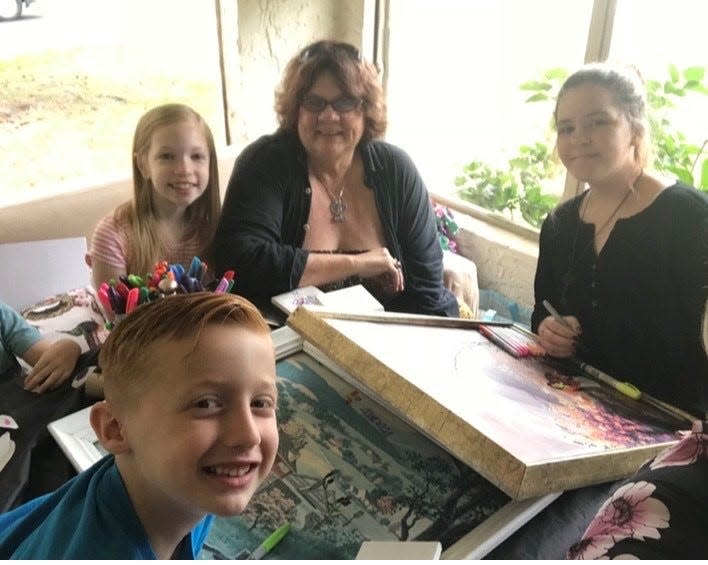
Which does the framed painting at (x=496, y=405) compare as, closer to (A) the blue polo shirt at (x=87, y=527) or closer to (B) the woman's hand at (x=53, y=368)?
(A) the blue polo shirt at (x=87, y=527)

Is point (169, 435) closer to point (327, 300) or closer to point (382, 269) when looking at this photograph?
point (327, 300)

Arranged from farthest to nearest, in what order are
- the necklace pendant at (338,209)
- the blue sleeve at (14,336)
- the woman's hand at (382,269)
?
the necklace pendant at (338,209)
the woman's hand at (382,269)
the blue sleeve at (14,336)

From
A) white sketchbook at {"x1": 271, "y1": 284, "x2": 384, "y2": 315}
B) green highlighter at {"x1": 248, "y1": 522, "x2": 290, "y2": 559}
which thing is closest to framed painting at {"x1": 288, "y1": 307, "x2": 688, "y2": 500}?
green highlighter at {"x1": 248, "y1": 522, "x2": 290, "y2": 559}

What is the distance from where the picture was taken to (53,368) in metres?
0.97

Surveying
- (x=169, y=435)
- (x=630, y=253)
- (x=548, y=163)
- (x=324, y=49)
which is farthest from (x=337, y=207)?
(x=169, y=435)

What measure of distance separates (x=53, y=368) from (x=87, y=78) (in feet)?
4.05

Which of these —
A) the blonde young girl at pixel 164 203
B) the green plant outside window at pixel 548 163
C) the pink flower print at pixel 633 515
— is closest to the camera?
the pink flower print at pixel 633 515

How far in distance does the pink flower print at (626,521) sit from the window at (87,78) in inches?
66.4

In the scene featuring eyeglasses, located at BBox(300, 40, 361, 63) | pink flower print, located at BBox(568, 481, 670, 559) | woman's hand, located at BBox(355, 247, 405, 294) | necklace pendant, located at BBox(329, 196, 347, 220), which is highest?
eyeglasses, located at BBox(300, 40, 361, 63)

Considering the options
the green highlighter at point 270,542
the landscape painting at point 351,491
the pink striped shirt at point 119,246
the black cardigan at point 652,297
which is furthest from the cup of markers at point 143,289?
the black cardigan at point 652,297

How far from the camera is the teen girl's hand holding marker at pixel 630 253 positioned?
113 centimetres

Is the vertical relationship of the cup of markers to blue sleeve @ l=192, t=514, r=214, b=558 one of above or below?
above

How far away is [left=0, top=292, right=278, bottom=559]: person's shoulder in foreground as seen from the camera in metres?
0.52

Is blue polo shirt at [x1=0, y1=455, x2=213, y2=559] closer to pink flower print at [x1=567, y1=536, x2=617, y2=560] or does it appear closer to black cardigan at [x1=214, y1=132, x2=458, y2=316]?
pink flower print at [x1=567, y1=536, x2=617, y2=560]
